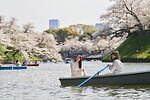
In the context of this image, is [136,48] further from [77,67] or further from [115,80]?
[115,80]

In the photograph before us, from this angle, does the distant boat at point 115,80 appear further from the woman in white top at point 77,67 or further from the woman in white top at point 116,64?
the woman in white top at point 77,67

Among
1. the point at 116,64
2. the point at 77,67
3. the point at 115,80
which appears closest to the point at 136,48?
the point at 77,67

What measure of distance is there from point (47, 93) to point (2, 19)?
259 feet

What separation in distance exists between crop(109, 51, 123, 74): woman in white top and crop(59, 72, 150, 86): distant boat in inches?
11.5

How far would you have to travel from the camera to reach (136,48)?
81812 millimetres

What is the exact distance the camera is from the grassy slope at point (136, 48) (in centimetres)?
7683

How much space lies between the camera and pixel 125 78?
2030 centimetres

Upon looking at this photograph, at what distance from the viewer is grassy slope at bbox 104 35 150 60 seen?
252ft

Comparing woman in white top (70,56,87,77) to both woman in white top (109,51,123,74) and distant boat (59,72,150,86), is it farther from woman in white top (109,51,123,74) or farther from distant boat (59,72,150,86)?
woman in white top (109,51,123,74)

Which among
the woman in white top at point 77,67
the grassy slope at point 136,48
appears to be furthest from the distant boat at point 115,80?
the grassy slope at point 136,48

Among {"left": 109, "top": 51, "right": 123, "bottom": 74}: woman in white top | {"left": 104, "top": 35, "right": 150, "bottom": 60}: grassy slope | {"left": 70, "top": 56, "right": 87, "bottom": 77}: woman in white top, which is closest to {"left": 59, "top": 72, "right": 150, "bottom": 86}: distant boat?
{"left": 109, "top": 51, "right": 123, "bottom": 74}: woman in white top

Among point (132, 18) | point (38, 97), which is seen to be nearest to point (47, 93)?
point (38, 97)

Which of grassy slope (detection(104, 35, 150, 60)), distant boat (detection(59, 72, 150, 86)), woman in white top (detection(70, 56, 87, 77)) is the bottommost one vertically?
distant boat (detection(59, 72, 150, 86))

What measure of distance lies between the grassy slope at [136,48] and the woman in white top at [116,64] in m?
53.5
